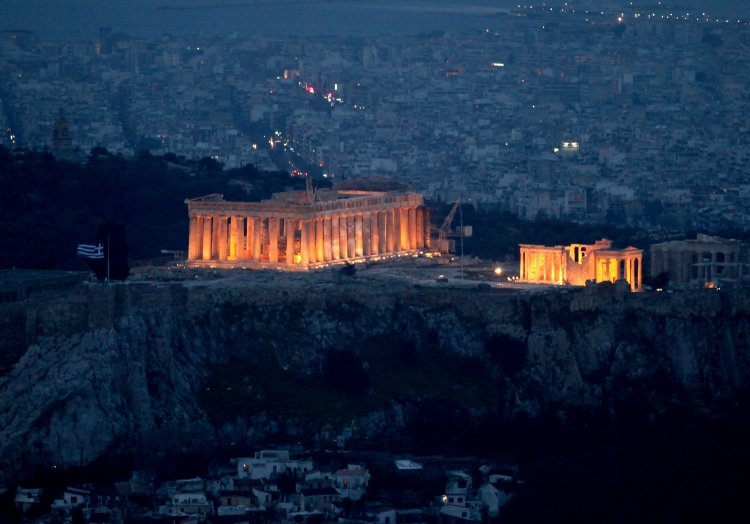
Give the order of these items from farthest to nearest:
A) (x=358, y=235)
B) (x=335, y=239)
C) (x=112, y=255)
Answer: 1. (x=358, y=235)
2. (x=335, y=239)
3. (x=112, y=255)

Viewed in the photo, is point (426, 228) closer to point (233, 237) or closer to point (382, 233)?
point (382, 233)

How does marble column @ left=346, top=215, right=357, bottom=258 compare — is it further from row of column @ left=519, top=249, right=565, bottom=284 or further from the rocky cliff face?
the rocky cliff face

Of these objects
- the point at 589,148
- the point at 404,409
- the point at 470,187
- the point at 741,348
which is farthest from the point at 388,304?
the point at 589,148

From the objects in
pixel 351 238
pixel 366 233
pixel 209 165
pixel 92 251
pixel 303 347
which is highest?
pixel 209 165

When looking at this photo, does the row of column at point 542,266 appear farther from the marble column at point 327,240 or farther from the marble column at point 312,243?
the marble column at point 312,243

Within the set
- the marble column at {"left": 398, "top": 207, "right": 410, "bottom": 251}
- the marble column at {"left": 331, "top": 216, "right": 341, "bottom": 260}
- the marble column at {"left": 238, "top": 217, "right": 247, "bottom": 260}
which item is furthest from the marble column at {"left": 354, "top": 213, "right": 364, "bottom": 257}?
the marble column at {"left": 238, "top": 217, "right": 247, "bottom": 260}

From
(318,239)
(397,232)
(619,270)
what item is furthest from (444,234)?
(619,270)

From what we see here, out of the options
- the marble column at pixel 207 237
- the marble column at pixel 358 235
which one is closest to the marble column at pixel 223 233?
the marble column at pixel 207 237
